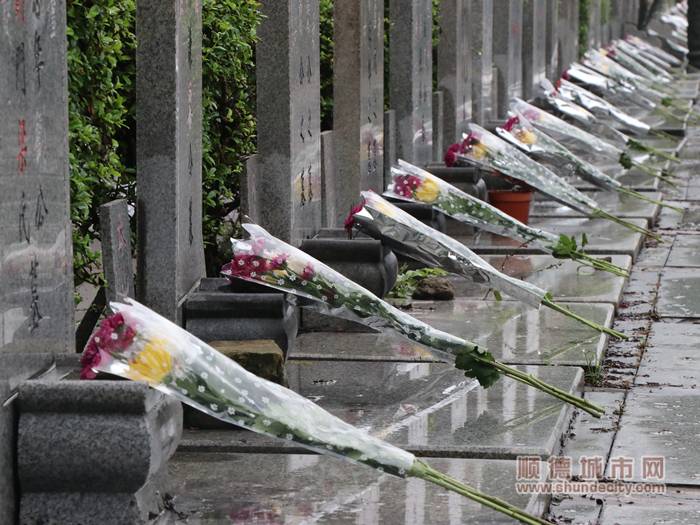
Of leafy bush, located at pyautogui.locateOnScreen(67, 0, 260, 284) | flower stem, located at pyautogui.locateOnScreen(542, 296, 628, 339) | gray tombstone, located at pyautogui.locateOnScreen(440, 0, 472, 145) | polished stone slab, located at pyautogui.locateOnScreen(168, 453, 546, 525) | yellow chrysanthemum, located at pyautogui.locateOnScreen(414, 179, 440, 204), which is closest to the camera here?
polished stone slab, located at pyautogui.locateOnScreen(168, 453, 546, 525)

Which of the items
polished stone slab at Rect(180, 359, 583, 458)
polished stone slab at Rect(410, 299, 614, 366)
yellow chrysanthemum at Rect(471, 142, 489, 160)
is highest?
yellow chrysanthemum at Rect(471, 142, 489, 160)

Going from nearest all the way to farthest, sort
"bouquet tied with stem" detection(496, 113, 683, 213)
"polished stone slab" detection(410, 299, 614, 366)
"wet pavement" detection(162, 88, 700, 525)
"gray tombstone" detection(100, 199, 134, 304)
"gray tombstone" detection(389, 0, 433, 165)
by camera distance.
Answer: "wet pavement" detection(162, 88, 700, 525) → "gray tombstone" detection(100, 199, 134, 304) → "polished stone slab" detection(410, 299, 614, 366) → "gray tombstone" detection(389, 0, 433, 165) → "bouquet tied with stem" detection(496, 113, 683, 213)

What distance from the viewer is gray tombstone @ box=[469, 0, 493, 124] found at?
15.5 metres

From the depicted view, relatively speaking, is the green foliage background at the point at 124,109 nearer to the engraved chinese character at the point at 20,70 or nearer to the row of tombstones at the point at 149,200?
the row of tombstones at the point at 149,200

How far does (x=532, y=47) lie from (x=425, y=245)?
12.1 meters

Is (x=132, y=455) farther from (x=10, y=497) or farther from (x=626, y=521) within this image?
(x=626, y=521)

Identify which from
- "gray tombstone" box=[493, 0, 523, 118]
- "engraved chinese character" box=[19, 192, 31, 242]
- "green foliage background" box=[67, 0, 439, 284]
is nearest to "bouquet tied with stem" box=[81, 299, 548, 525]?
"engraved chinese character" box=[19, 192, 31, 242]

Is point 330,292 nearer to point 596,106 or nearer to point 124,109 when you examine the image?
point 124,109

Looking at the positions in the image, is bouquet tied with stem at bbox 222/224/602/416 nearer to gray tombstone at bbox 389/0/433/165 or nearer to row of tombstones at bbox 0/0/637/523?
row of tombstones at bbox 0/0/637/523

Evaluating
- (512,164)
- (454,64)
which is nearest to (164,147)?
(512,164)

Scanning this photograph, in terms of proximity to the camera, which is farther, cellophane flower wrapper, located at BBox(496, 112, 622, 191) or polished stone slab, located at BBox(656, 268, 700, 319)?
cellophane flower wrapper, located at BBox(496, 112, 622, 191)

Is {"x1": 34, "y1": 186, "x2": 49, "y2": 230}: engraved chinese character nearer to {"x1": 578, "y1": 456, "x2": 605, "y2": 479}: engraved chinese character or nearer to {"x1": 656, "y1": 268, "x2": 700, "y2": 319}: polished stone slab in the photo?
{"x1": 578, "y1": 456, "x2": 605, "y2": 479}: engraved chinese character

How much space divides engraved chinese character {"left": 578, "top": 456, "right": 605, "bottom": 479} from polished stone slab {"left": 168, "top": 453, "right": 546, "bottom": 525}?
1.09 feet

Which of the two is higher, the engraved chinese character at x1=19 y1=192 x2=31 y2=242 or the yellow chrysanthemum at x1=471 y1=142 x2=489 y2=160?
the engraved chinese character at x1=19 y1=192 x2=31 y2=242
